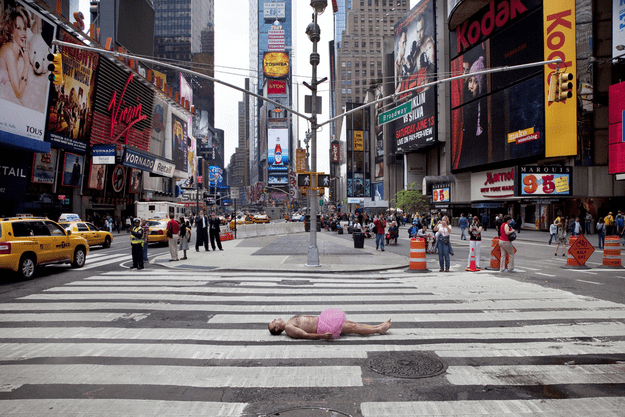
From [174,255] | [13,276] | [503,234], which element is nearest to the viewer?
[13,276]

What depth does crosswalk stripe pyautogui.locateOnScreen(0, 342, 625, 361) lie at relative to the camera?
552cm

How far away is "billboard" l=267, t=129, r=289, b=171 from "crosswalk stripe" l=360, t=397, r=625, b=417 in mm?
175728

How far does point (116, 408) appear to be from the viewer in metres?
4.00

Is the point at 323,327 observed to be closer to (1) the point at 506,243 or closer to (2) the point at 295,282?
(2) the point at 295,282

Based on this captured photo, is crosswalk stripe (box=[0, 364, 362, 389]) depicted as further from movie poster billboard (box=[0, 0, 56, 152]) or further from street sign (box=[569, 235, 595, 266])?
movie poster billboard (box=[0, 0, 56, 152])

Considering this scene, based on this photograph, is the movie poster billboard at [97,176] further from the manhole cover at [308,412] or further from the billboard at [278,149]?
the billboard at [278,149]

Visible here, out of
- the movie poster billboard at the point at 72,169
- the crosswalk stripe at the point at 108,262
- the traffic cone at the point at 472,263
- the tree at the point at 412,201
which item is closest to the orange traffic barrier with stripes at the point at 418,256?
the traffic cone at the point at 472,263

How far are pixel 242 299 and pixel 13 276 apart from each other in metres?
7.67

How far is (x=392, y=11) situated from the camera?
463 feet

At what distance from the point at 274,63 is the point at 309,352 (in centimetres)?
17017

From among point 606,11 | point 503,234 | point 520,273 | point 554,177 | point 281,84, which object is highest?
point 281,84

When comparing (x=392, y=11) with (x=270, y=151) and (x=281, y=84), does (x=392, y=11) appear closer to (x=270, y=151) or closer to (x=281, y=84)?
(x=281, y=84)

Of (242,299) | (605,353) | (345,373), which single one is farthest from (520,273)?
(345,373)

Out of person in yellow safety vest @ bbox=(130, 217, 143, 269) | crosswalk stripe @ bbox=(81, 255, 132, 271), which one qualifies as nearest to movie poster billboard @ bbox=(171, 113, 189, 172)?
crosswalk stripe @ bbox=(81, 255, 132, 271)
